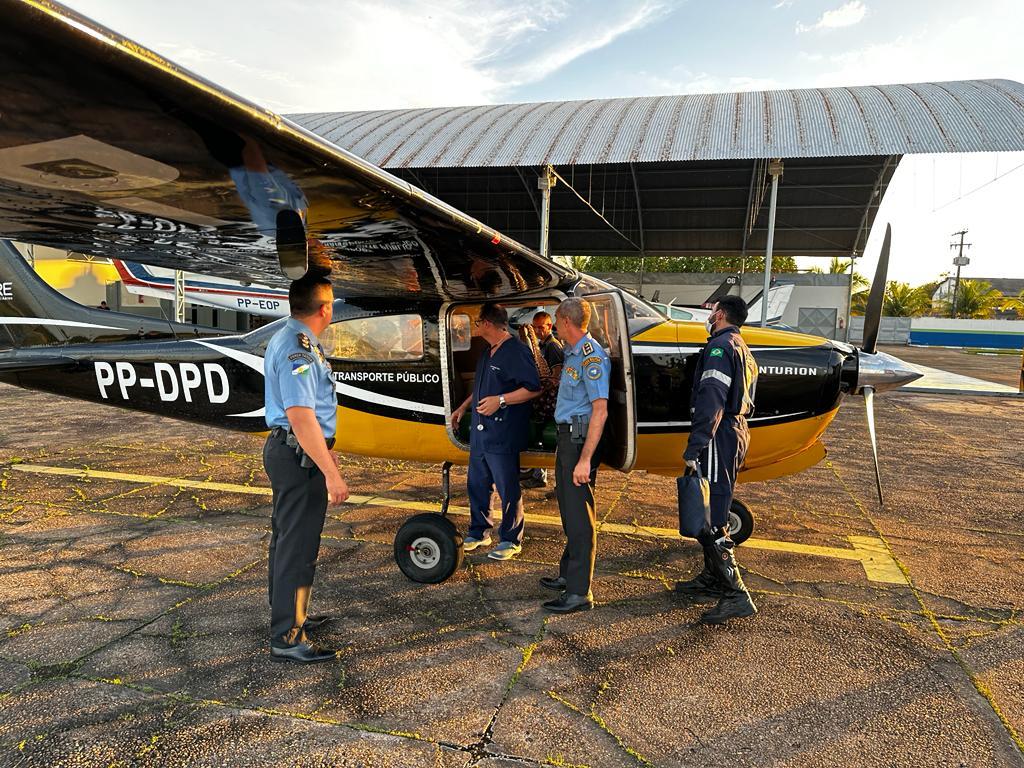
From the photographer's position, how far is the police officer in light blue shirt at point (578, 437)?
10.6 ft

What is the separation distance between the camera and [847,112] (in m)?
14.2

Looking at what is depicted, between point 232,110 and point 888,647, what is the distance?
Result: 3881mm

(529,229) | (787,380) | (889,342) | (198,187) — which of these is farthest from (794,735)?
(889,342)

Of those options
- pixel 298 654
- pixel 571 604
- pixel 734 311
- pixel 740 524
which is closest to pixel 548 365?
pixel 734 311

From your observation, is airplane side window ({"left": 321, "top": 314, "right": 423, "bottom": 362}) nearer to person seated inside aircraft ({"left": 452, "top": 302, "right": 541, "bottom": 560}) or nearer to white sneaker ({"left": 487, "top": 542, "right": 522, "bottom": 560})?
person seated inside aircraft ({"left": 452, "top": 302, "right": 541, "bottom": 560})

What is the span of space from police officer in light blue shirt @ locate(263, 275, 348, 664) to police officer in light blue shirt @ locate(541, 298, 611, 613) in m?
1.29

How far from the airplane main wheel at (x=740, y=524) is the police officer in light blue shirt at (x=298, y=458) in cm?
308

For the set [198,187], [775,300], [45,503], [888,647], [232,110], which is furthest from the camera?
[775,300]

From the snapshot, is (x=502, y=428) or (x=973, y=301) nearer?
(x=502, y=428)

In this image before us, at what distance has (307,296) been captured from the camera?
288 centimetres

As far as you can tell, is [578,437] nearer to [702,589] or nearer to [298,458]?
[702,589]

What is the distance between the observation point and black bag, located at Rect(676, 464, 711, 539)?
329 cm

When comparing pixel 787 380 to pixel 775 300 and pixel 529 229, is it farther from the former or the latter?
pixel 775 300

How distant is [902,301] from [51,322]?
61238 millimetres
